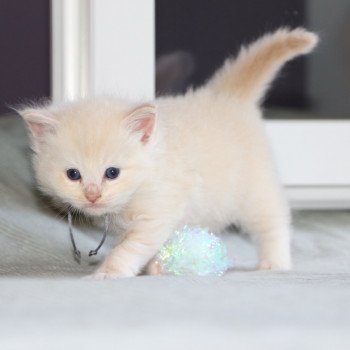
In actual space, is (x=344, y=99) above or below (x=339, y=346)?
below

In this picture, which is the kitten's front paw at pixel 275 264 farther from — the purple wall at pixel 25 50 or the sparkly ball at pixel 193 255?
the purple wall at pixel 25 50

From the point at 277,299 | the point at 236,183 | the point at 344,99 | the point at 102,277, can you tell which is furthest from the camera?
the point at 344,99

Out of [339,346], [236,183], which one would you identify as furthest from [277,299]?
[236,183]

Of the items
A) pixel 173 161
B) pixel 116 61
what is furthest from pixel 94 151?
pixel 116 61

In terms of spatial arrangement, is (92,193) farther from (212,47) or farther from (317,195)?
(317,195)

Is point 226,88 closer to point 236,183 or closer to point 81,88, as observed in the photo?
point 236,183

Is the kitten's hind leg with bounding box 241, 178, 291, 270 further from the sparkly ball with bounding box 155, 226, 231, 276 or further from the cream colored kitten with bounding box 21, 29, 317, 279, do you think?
the sparkly ball with bounding box 155, 226, 231, 276

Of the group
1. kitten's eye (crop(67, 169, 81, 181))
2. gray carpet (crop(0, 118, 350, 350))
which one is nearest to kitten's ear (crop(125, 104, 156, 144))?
kitten's eye (crop(67, 169, 81, 181))
